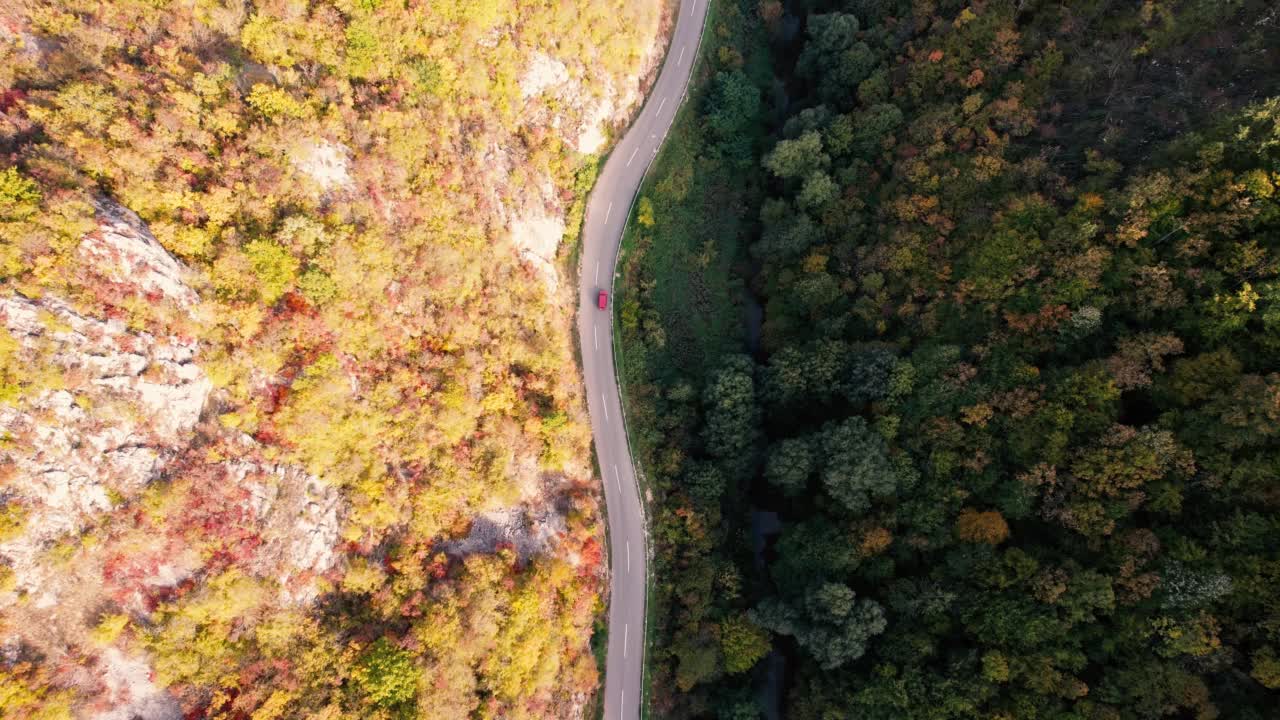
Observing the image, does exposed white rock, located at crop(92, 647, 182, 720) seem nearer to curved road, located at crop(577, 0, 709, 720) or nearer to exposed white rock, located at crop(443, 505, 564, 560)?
exposed white rock, located at crop(443, 505, 564, 560)

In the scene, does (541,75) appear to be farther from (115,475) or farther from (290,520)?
(115,475)

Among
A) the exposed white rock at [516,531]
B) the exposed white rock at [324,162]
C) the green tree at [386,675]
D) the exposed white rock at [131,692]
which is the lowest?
the exposed white rock at [131,692]

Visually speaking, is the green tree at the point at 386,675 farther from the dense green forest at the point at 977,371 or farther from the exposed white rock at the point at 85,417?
the dense green forest at the point at 977,371

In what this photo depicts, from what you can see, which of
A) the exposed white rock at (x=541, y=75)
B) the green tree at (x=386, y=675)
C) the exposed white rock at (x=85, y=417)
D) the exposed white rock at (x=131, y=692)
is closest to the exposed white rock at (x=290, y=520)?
the exposed white rock at (x=85, y=417)

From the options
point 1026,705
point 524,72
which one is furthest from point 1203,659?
point 524,72

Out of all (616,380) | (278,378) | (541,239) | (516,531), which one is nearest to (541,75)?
(541,239)

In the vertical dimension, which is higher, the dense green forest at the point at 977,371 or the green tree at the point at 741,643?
the dense green forest at the point at 977,371

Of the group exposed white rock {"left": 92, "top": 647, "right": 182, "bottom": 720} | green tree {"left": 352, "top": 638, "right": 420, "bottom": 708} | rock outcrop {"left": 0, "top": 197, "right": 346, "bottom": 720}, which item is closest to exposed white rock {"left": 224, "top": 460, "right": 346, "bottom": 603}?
rock outcrop {"left": 0, "top": 197, "right": 346, "bottom": 720}

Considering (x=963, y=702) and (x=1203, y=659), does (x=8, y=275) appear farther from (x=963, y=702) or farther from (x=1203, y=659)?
(x=1203, y=659)
